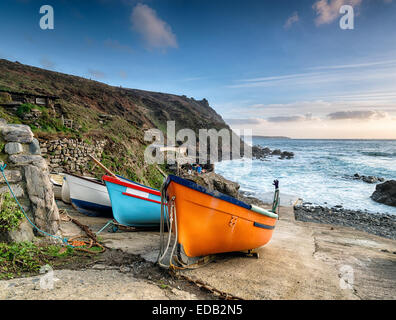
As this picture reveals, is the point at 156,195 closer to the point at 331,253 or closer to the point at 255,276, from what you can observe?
the point at 255,276

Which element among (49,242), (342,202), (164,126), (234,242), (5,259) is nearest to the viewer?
(5,259)

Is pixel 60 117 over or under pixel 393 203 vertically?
over

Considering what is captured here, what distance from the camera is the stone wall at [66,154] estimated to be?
11.9 m

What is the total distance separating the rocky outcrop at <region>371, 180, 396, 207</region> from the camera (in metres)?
16.9

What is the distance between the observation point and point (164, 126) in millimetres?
52500

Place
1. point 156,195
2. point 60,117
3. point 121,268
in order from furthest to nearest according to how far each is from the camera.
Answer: point 60,117 < point 156,195 < point 121,268

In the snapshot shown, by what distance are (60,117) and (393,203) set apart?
25.1 m

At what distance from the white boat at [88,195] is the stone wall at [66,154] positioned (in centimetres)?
315

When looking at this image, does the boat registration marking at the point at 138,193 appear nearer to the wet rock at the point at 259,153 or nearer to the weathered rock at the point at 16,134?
the weathered rock at the point at 16,134

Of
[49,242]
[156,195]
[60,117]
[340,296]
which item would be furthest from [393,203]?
[60,117]

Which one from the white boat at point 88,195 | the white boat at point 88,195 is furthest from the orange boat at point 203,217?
the white boat at point 88,195

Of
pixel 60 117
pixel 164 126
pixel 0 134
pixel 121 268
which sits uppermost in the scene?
pixel 164 126

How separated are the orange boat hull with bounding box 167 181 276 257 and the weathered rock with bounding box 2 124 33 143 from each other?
359 centimetres

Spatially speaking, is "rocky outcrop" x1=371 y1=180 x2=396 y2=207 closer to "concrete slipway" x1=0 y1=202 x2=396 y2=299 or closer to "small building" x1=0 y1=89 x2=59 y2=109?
"concrete slipway" x1=0 y1=202 x2=396 y2=299
